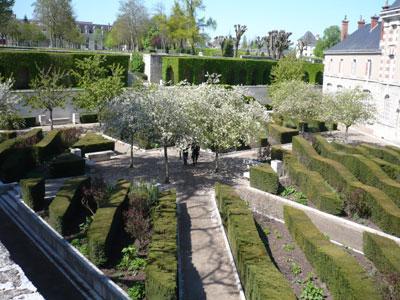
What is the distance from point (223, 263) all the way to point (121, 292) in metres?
3.92

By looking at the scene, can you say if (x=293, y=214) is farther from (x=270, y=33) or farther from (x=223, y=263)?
(x=270, y=33)

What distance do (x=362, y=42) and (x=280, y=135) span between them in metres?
19.9

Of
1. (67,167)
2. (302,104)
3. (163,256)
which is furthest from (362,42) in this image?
(163,256)

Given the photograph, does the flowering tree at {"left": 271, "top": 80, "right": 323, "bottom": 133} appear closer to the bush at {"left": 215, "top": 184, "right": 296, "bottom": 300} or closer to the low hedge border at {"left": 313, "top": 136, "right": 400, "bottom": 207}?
the low hedge border at {"left": 313, "top": 136, "right": 400, "bottom": 207}

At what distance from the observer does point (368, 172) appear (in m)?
20.6

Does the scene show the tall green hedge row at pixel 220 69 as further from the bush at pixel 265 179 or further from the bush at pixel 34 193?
the bush at pixel 34 193

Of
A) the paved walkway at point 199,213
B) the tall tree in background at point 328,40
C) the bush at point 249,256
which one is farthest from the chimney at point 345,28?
the tall tree in background at point 328,40

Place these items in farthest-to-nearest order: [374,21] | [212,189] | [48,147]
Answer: [374,21] < [48,147] < [212,189]

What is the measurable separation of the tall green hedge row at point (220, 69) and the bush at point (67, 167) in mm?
27407

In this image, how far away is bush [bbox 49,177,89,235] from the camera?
604 inches

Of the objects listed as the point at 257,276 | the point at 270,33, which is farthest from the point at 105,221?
the point at 270,33

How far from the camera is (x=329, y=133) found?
124 ft

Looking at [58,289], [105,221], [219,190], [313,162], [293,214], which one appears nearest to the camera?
[58,289]

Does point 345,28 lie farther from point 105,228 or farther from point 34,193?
point 105,228
